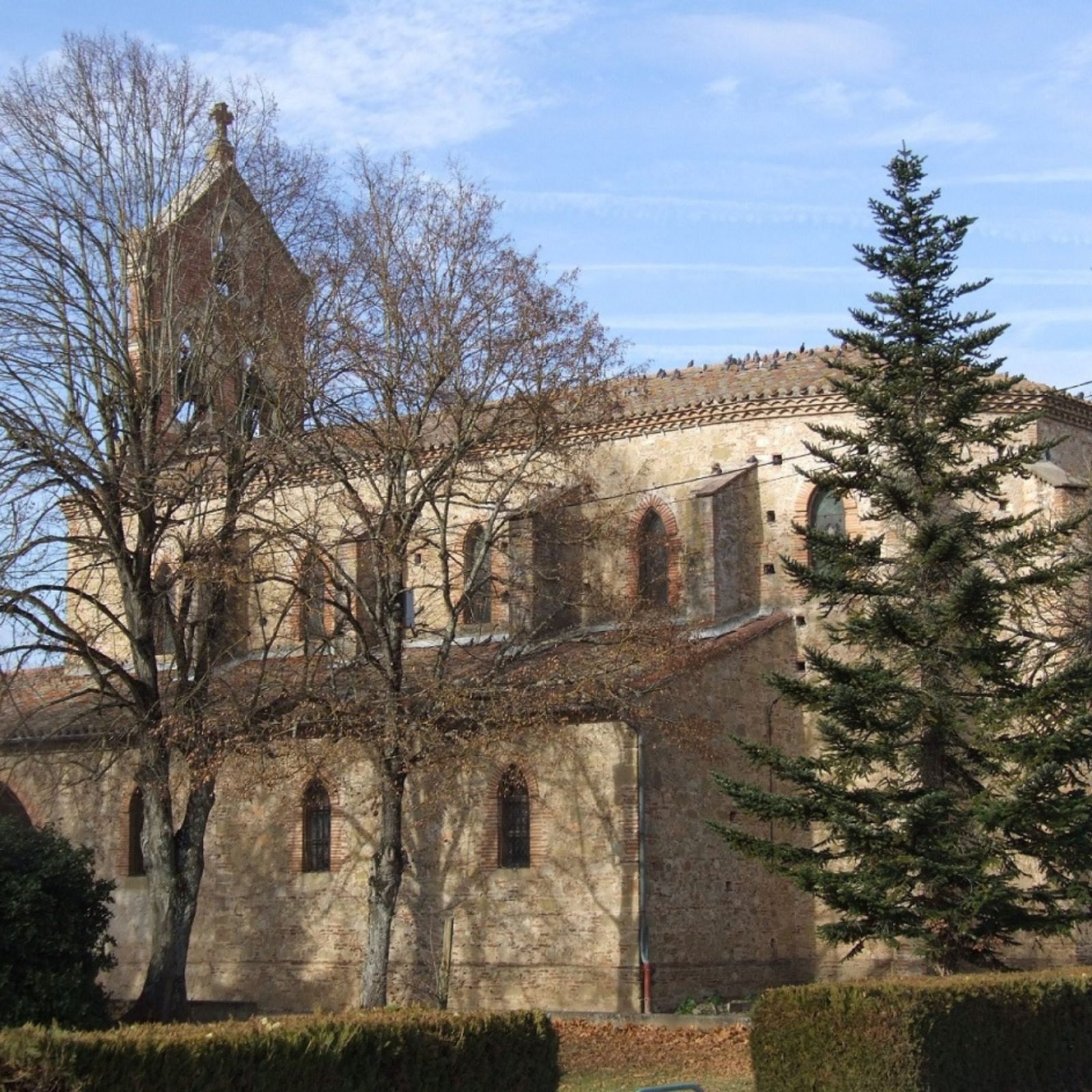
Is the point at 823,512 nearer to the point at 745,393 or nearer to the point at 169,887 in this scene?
the point at 745,393

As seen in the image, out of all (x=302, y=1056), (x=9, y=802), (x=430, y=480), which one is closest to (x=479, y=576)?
(x=430, y=480)

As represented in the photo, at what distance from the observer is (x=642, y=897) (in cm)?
2269

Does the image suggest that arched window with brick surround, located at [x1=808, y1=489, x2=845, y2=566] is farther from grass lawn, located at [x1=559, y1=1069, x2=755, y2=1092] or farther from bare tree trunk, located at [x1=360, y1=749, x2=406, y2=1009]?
grass lawn, located at [x1=559, y1=1069, x2=755, y2=1092]

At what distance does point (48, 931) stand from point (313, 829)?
7.40 metres

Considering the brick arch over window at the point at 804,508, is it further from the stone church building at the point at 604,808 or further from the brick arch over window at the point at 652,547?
the brick arch over window at the point at 652,547

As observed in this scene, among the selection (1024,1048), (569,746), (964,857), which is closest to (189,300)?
(569,746)

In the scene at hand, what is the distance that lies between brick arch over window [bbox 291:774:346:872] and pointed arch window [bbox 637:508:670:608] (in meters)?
6.34

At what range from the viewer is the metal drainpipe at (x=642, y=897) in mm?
22141

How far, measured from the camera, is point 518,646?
75.3ft

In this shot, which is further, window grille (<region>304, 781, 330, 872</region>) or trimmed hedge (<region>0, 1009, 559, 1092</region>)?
window grille (<region>304, 781, 330, 872</region>)

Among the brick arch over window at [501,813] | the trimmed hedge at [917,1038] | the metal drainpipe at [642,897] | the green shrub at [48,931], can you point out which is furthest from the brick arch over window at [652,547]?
the trimmed hedge at [917,1038]

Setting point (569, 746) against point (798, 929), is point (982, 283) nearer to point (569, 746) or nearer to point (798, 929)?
point (569, 746)

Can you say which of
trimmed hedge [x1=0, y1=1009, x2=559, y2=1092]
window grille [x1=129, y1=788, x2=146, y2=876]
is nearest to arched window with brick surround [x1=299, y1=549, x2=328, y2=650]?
window grille [x1=129, y1=788, x2=146, y2=876]

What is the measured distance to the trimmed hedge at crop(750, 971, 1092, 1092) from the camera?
1228 cm
